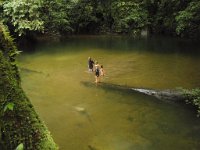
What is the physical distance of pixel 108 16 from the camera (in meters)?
50.2

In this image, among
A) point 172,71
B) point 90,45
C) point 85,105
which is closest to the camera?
point 85,105

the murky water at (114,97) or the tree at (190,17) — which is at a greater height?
the tree at (190,17)

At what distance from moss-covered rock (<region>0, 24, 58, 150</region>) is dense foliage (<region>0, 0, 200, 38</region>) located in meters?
33.1

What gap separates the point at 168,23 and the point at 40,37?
17.2 m

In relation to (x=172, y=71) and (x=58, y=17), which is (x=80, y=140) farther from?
(x=58, y=17)

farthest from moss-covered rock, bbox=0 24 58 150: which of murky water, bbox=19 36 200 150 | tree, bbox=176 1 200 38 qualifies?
tree, bbox=176 1 200 38

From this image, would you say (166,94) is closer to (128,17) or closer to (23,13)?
(23,13)

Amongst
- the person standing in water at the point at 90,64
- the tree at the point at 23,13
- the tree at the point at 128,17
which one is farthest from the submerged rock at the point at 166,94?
the tree at the point at 128,17

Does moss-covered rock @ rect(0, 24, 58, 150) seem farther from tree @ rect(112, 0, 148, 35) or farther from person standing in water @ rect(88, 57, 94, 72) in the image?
tree @ rect(112, 0, 148, 35)

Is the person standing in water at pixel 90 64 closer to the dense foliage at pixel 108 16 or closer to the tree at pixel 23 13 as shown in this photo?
the tree at pixel 23 13

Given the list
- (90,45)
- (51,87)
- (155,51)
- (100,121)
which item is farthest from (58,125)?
(90,45)

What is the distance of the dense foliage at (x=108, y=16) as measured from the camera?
1610 inches

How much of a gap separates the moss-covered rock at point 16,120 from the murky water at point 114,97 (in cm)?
794

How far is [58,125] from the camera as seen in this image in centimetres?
1589
